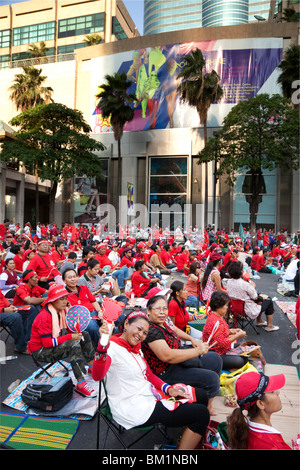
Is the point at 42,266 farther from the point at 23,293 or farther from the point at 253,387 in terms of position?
the point at 253,387

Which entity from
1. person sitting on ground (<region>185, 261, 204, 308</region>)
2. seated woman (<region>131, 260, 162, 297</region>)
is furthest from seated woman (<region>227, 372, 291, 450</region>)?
seated woman (<region>131, 260, 162, 297</region>)

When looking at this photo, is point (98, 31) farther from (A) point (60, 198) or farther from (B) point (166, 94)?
(A) point (60, 198)

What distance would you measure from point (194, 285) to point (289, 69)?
1298 inches

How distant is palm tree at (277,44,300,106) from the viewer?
32.5m

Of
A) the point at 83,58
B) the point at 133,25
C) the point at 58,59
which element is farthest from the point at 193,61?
the point at 133,25

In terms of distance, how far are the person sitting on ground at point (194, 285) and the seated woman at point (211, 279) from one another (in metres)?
0.48

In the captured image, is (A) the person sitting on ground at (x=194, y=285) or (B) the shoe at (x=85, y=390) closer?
(B) the shoe at (x=85, y=390)

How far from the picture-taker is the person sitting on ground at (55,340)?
421 centimetres

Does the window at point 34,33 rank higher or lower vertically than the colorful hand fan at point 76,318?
higher

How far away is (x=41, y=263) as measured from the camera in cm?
727

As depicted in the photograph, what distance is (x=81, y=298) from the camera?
5.35 metres

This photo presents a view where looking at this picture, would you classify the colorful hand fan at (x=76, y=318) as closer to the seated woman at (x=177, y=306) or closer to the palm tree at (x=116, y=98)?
the seated woman at (x=177, y=306)

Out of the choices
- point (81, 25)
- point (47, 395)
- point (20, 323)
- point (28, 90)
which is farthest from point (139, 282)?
point (81, 25)

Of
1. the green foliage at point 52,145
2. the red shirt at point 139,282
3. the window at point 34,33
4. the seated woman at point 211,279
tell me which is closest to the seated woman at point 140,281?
the red shirt at point 139,282
